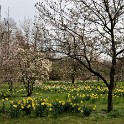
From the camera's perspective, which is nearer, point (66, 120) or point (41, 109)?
point (66, 120)

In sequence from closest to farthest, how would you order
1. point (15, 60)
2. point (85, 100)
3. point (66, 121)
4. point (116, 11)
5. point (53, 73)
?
point (66, 121) → point (116, 11) → point (85, 100) → point (15, 60) → point (53, 73)

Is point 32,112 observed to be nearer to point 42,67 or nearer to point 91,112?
point 91,112

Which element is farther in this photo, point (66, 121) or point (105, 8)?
point (105, 8)

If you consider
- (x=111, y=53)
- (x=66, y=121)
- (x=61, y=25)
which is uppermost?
(x=61, y=25)

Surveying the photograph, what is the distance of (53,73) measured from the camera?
144 feet

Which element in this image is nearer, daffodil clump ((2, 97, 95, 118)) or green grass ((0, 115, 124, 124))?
green grass ((0, 115, 124, 124))

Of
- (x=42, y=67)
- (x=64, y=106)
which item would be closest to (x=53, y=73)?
(x=42, y=67)

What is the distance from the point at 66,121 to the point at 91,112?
1840 millimetres

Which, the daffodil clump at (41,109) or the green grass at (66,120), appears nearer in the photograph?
the green grass at (66,120)

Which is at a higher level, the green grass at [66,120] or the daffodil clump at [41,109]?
the daffodil clump at [41,109]

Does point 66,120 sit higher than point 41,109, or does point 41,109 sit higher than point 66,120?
point 41,109

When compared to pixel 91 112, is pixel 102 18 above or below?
above

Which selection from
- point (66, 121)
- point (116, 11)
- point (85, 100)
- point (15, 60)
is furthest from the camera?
point (15, 60)

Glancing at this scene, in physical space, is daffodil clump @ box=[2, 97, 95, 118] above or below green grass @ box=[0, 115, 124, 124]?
above
